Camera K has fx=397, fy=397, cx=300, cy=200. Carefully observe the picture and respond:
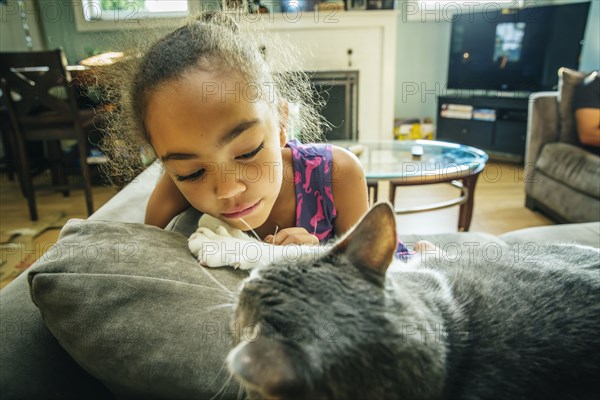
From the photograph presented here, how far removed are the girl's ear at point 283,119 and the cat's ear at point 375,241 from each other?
20.3 inches

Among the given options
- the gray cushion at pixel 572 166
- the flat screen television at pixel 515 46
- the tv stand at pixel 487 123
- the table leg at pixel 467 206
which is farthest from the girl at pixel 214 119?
the flat screen television at pixel 515 46

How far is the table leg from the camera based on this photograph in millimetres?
2236

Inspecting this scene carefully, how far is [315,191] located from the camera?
1128mm

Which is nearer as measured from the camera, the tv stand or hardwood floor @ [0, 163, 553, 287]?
hardwood floor @ [0, 163, 553, 287]

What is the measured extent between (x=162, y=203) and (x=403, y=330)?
2.61ft

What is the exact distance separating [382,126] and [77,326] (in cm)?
431

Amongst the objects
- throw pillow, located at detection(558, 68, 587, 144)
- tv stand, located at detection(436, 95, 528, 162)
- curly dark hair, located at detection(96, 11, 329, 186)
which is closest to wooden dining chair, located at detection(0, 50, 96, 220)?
curly dark hair, located at detection(96, 11, 329, 186)

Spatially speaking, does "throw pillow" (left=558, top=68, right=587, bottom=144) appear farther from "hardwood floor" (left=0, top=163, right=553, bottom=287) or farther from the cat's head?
the cat's head

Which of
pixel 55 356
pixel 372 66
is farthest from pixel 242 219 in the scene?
pixel 372 66

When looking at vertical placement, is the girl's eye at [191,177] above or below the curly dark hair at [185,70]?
below

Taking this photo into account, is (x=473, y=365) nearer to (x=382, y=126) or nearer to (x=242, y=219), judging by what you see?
(x=242, y=219)

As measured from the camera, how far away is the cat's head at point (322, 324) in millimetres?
398

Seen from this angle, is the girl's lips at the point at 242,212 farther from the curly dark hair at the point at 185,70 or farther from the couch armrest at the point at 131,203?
the couch armrest at the point at 131,203

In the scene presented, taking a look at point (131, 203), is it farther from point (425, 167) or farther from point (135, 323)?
point (425, 167)
